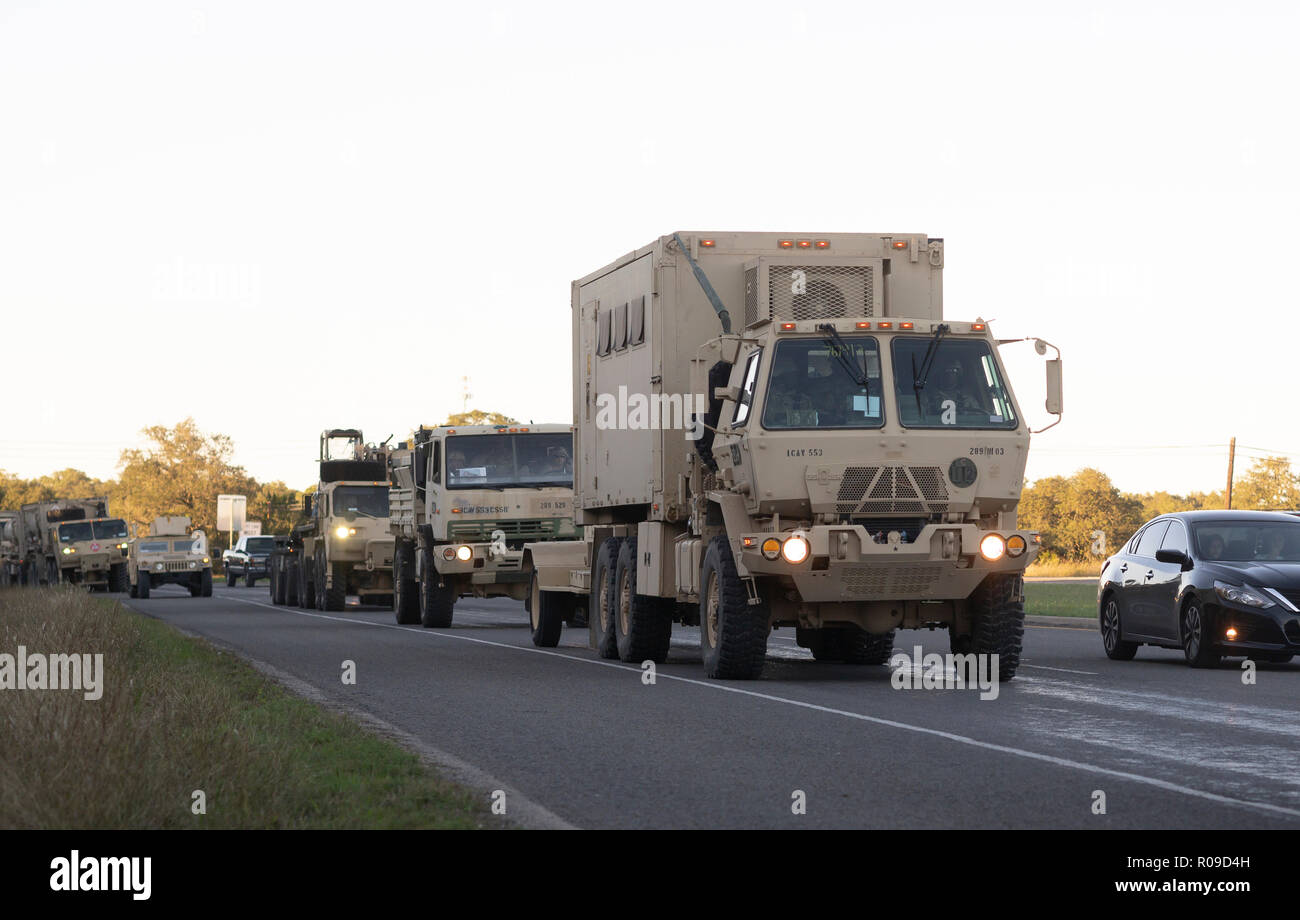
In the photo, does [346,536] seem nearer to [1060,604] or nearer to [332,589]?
[332,589]

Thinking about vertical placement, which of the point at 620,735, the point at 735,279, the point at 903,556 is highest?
the point at 735,279

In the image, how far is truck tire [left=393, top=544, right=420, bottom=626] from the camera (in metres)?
30.5

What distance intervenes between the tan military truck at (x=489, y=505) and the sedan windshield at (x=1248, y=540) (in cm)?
1149

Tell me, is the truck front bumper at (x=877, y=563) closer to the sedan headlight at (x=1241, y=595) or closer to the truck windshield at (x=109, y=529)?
the sedan headlight at (x=1241, y=595)

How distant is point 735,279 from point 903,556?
3.42 m

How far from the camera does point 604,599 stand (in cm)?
1995

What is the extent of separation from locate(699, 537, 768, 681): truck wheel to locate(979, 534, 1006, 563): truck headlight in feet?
6.25

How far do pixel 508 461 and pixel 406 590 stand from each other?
12.0 feet

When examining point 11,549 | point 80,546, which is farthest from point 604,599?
point 11,549

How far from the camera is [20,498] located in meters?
179

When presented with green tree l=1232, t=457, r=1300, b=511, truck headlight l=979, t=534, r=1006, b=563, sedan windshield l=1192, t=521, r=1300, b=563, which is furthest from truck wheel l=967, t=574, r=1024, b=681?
green tree l=1232, t=457, r=1300, b=511

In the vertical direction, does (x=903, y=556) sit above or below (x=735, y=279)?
below
